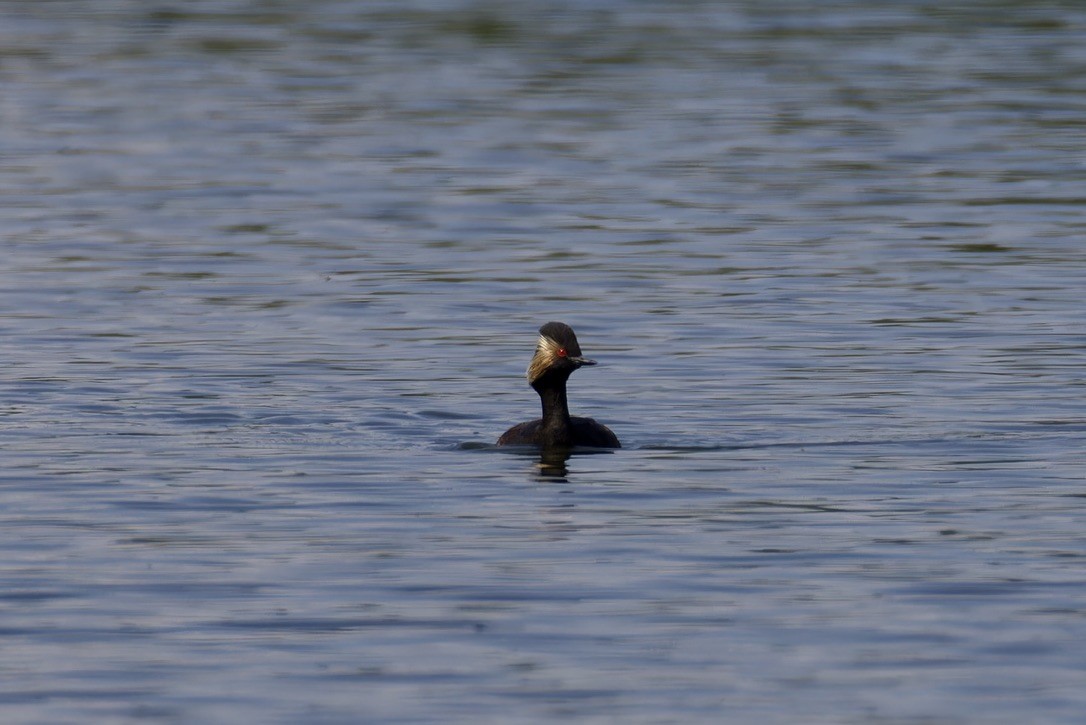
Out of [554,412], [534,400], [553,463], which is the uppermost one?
[554,412]

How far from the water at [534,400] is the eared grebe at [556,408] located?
Result: 0.79ft

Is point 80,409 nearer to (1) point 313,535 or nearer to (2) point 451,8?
(1) point 313,535

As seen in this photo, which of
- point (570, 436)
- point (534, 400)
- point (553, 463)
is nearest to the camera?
point (553, 463)

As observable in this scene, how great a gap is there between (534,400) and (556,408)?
2.18 meters

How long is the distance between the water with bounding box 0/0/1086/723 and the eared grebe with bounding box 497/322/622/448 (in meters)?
0.24

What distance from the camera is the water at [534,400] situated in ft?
35.9

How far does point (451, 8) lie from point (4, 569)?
138 ft

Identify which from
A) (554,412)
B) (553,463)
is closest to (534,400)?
(554,412)

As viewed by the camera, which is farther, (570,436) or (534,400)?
(534,400)

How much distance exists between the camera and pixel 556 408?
16.7m

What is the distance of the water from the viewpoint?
10.9 m

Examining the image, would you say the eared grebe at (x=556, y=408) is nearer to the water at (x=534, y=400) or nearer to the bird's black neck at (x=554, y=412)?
the bird's black neck at (x=554, y=412)

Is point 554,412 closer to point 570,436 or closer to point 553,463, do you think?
point 570,436

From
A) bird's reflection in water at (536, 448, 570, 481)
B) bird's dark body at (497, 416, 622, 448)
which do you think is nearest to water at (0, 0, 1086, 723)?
bird's reflection in water at (536, 448, 570, 481)
